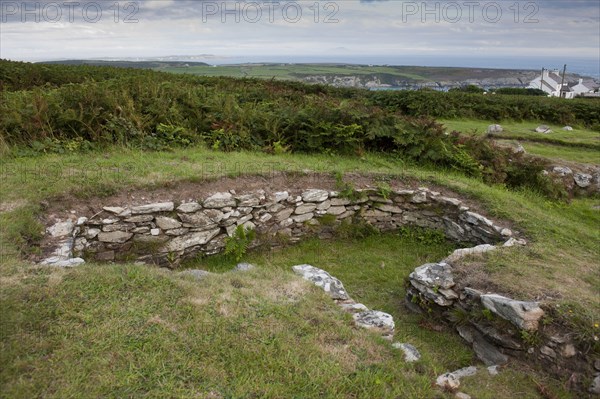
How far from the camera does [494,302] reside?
5379 mm

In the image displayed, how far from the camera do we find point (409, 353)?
4.81 meters

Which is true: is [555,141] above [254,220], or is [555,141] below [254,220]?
above

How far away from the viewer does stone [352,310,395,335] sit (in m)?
5.25

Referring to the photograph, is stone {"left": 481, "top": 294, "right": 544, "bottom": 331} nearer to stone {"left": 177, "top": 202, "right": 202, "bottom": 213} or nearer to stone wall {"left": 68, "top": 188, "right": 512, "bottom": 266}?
stone wall {"left": 68, "top": 188, "right": 512, "bottom": 266}

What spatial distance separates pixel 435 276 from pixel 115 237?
5.28 meters

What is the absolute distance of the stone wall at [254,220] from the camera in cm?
A: 700

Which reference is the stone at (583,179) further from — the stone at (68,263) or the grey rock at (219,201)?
the stone at (68,263)

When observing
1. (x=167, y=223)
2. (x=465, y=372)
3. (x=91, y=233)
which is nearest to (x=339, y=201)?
(x=167, y=223)

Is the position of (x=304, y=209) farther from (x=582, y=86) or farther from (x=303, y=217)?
(x=582, y=86)

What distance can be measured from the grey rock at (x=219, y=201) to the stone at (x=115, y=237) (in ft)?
4.72

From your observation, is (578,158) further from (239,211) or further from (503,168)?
(239,211)

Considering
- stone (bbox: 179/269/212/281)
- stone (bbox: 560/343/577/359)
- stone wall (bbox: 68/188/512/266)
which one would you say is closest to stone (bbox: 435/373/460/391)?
stone (bbox: 560/343/577/359)

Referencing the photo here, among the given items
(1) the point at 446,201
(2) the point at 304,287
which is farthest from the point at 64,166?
(1) the point at 446,201

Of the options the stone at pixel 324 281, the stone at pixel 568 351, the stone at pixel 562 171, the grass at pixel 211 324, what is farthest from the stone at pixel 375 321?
the stone at pixel 562 171
